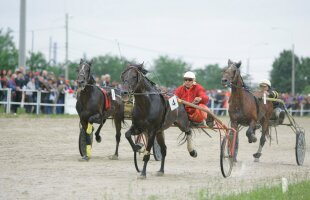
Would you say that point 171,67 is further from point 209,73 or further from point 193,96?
point 193,96

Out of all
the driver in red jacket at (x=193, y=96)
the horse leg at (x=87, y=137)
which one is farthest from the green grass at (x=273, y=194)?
the horse leg at (x=87, y=137)

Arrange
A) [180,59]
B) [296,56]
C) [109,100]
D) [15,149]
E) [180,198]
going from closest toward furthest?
1. [180,198]
2. [109,100]
3. [15,149]
4. [296,56]
5. [180,59]

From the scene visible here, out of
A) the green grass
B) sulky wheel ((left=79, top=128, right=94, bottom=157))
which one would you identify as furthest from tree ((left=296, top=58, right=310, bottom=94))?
the green grass

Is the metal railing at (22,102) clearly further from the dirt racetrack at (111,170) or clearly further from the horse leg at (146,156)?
the horse leg at (146,156)

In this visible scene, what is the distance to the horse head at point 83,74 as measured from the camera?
A: 49.2 feet

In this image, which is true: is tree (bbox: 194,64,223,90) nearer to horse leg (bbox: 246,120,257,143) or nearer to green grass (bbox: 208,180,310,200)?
horse leg (bbox: 246,120,257,143)

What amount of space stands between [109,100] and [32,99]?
11.3m

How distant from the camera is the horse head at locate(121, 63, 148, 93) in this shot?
12.2 meters

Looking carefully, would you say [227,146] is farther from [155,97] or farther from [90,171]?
[90,171]

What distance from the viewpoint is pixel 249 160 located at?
17.1 m

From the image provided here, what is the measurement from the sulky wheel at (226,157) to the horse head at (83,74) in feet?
12.0

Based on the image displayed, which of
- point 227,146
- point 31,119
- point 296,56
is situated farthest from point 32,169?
point 296,56

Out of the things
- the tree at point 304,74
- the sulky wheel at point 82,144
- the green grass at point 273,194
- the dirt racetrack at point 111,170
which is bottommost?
the dirt racetrack at point 111,170

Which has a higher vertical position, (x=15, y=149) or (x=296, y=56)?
(x=296, y=56)
